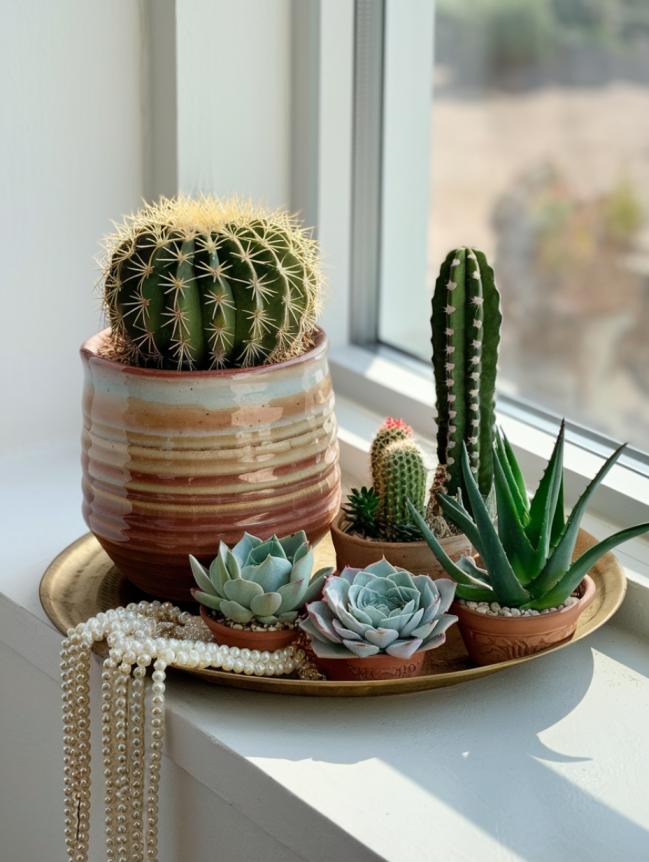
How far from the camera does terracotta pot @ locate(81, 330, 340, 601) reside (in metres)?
0.89

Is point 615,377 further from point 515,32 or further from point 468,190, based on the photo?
point 515,32

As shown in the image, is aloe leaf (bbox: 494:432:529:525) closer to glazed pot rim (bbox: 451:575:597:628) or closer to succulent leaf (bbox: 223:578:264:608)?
glazed pot rim (bbox: 451:575:597:628)

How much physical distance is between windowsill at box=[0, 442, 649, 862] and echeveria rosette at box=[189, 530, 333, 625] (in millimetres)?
58

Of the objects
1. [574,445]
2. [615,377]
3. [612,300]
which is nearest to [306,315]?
[574,445]

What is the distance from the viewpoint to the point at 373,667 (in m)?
0.82

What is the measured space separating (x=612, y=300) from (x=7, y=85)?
6610mm

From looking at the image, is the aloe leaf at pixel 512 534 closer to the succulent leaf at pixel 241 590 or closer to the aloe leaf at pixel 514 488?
the aloe leaf at pixel 514 488

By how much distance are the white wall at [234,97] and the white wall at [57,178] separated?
0.20 feet

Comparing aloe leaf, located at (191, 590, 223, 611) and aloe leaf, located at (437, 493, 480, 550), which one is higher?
aloe leaf, located at (437, 493, 480, 550)

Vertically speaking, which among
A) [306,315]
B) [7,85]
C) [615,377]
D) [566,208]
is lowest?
[615,377]

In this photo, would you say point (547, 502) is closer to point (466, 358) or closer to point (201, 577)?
point (466, 358)

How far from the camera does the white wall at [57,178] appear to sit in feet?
4.03

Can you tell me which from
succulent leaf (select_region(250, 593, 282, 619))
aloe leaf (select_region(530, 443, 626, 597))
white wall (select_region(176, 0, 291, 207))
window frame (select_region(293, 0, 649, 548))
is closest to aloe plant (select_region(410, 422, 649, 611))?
aloe leaf (select_region(530, 443, 626, 597))

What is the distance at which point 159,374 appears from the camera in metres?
0.88
